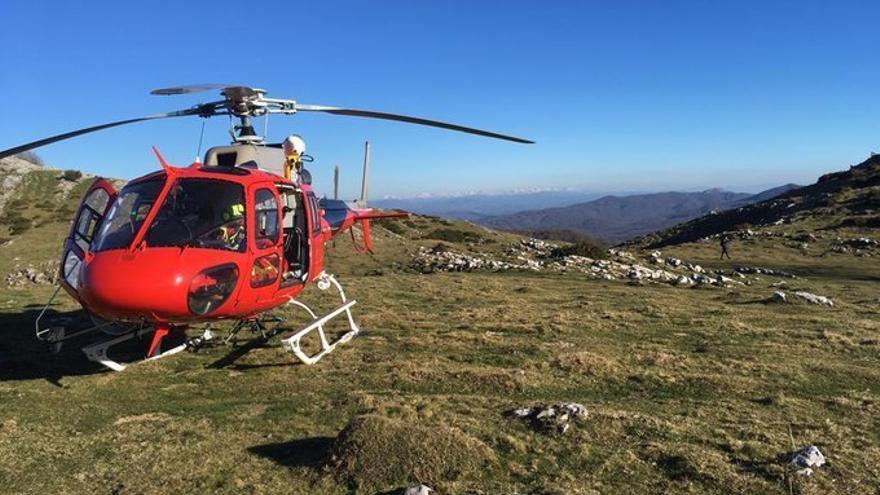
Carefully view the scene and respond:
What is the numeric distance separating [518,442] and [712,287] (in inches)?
703

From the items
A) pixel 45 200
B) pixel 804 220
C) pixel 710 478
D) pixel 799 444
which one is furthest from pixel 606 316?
pixel 45 200

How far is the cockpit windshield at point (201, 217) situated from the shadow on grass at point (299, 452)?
10.6 ft

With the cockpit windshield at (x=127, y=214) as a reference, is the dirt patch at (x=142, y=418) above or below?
below

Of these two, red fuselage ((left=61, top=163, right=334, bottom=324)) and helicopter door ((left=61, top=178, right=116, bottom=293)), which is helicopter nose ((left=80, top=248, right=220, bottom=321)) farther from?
helicopter door ((left=61, top=178, right=116, bottom=293))

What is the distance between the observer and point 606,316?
1555cm

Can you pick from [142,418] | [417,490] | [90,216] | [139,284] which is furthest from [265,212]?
[417,490]

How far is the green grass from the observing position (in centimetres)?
641

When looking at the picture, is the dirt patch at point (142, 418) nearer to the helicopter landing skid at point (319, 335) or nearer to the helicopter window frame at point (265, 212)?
the helicopter landing skid at point (319, 335)

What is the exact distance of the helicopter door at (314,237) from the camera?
1153 cm

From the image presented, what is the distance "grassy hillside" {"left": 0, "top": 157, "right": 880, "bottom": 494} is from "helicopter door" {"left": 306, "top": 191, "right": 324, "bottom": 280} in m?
1.70

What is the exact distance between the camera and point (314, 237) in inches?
471

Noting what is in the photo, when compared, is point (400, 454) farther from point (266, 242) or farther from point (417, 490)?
point (266, 242)

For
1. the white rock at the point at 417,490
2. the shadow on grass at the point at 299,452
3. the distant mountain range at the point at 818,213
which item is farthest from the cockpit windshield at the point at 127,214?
the distant mountain range at the point at 818,213

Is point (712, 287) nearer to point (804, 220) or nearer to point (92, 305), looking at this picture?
point (92, 305)
